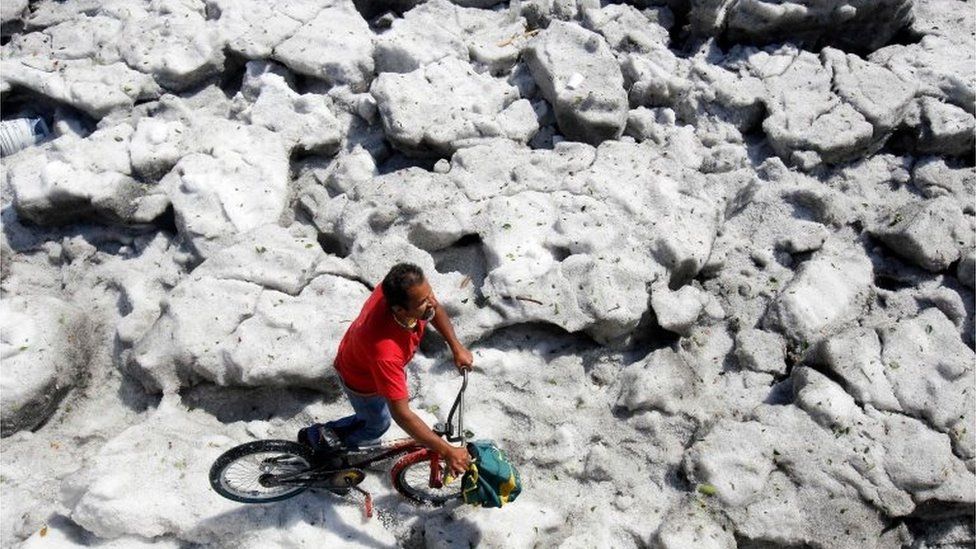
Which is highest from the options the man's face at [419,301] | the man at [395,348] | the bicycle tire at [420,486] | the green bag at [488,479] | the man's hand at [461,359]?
the man's face at [419,301]

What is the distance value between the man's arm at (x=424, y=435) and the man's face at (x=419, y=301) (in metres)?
0.41

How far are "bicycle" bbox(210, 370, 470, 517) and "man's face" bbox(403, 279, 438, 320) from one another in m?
0.91

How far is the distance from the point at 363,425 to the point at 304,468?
18.4 inches

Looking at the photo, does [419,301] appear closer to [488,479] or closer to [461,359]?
[461,359]

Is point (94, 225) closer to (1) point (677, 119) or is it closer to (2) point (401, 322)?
(2) point (401, 322)

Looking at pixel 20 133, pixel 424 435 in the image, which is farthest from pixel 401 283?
pixel 20 133

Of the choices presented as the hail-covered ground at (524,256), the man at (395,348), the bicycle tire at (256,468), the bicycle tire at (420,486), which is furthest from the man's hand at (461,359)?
the bicycle tire at (256,468)

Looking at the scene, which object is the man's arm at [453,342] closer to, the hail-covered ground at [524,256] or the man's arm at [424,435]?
the man's arm at [424,435]

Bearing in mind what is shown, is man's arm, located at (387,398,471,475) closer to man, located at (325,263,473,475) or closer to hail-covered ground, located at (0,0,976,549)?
man, located at (325,263,473,475)

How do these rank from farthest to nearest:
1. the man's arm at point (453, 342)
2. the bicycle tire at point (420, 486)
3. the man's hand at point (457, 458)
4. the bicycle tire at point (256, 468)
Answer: the bicycle tire at point (420, 486) → the bicycle tire at point (256, 468) → the man's arm at point (453, 342) → the man's hand at point (457, 458)

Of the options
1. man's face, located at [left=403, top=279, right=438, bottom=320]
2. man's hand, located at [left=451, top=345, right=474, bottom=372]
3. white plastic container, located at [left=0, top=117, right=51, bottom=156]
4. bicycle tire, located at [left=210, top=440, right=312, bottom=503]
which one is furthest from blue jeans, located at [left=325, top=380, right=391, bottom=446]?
white plastic container, located at [left=0, top=117, right=51, bottom=156]

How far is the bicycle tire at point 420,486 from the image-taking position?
4.40 m

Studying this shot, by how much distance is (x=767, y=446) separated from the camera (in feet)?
15.1

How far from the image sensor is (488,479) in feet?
13.4
